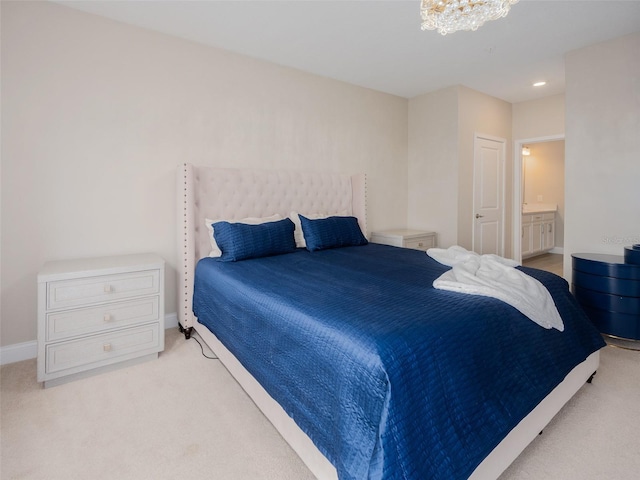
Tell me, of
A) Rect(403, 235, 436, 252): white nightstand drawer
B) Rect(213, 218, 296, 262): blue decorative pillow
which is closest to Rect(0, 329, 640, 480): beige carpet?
Rect(213, 218, 296, 262): blue decorative pillow

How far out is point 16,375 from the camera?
2305 millimetres

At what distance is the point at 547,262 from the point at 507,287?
17.0 feet

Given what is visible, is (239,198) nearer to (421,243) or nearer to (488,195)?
(421,243)

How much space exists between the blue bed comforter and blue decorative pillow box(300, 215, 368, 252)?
3.73 ft

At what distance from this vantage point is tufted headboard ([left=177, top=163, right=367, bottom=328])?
9.54 feet

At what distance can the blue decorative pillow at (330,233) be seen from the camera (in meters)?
3.24

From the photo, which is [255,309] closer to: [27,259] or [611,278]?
[27,259]

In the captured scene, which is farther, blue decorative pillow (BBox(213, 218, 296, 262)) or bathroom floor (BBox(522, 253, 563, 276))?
bathroom floor (BBox(522, 253, 563, 276))

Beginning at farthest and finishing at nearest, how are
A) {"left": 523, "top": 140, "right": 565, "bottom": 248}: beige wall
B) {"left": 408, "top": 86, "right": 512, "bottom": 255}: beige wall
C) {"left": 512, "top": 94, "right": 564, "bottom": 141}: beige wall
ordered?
1. {"left": 523, "top": 140, "right": 565, "bottom": 248}: beige wall
2. {"left": 512, "top": 94, "right": 564, "bottom": 141}: beige wall
3. {"left": 408, "top": 86, "right": 512, "bottom": 255}: beige wall

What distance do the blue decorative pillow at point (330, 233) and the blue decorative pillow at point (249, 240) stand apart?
28cm

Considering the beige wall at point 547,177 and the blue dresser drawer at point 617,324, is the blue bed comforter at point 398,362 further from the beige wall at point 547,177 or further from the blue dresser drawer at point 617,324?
the beige wall at point 547,177

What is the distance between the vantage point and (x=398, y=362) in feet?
3.72

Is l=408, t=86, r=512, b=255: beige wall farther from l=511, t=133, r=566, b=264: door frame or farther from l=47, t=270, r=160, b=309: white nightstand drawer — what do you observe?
l=47, t=270, r=160, b=309: white nightstand drawer

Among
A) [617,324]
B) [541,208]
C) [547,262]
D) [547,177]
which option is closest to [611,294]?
[617,324]
